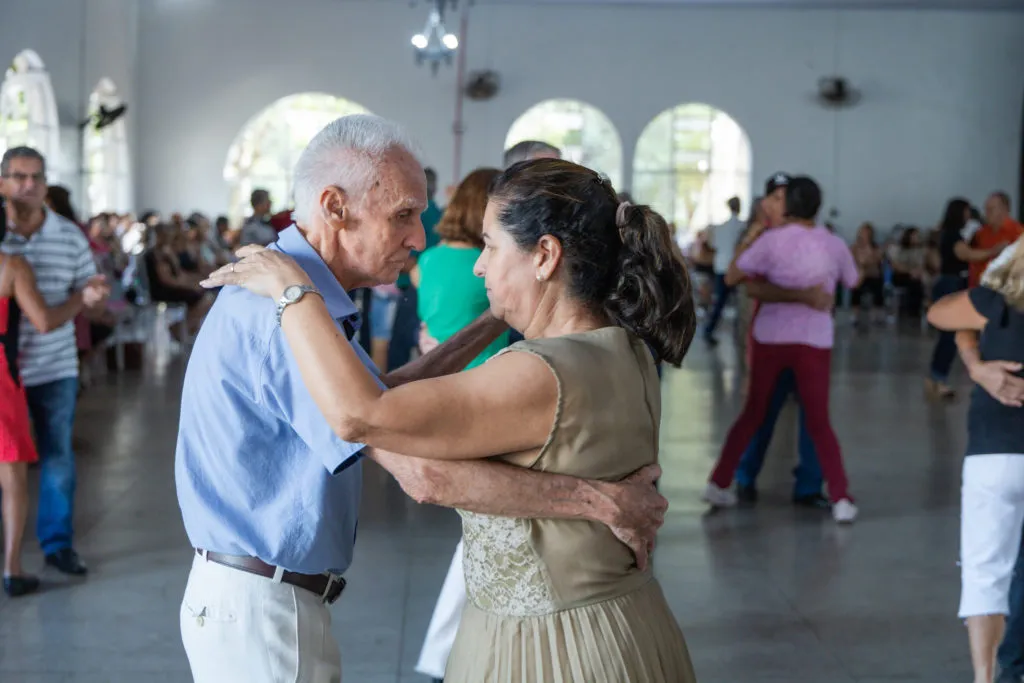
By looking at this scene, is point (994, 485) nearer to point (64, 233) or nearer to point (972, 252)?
point (64, 233)

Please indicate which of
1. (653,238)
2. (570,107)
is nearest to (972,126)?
(570,107)

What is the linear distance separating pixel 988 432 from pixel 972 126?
19.3 metres

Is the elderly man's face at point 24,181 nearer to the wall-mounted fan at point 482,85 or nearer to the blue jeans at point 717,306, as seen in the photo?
the blue jeans at point 717,306

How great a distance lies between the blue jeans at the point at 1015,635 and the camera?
3385 mm

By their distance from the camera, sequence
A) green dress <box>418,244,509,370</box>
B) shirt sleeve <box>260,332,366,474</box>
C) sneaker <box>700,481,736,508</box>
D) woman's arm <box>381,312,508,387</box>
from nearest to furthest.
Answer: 1. shirt sleeve <box>260,332,366,474</box>
2. woman's arm <box>381,312,508,387</box>
3. green dress <box>418,244,509,370</box>
4. sneaker <box>700,481,736,508</box>

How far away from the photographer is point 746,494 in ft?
19.2

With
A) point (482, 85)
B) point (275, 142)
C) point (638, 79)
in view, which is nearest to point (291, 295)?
point (482, 85)

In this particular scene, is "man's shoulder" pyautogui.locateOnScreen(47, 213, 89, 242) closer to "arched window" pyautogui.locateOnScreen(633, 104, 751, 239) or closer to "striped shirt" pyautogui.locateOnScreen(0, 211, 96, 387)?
"striped shirt" pyautogui.locateOnScreen(0, 211, 96, 387)

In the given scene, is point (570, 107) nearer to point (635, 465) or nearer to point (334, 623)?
point (334, 623)

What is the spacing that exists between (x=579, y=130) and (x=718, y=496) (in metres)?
15.5

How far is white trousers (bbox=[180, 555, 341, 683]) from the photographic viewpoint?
1812mm

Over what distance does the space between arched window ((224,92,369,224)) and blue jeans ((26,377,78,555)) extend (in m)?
16.2

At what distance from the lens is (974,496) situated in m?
3.10

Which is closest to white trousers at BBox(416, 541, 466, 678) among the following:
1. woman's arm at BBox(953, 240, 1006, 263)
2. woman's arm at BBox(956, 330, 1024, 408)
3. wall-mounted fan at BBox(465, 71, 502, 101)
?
woman's arm at BBox(956, 330, 1024, 408)
